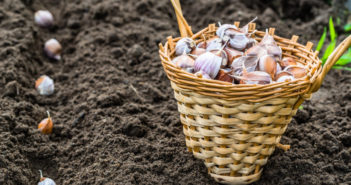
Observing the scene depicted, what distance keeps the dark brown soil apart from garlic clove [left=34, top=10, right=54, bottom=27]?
51 mm

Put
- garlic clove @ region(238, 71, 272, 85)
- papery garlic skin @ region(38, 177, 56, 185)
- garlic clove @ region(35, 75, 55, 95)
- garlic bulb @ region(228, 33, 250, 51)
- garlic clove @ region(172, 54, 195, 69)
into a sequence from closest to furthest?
garlic clove @ region(238, 71, 272, 85) < garlic clove @ region(172, 54, 195, 69) < garlic bulb @ region(228, 33, 250, 51) < papery garlic skin @ region(38, 177, 56, 185) < garlic clove @ region(35, 75, 55, 95)

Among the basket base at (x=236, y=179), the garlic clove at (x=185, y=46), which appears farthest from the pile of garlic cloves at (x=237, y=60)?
the basket base at (x=236, y=179)

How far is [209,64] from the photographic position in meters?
1.53

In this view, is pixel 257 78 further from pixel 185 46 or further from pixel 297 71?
pixel 185 46

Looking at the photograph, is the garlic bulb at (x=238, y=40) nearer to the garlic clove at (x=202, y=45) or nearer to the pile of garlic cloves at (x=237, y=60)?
the pile of garlic cloves at (x=237, y=60)

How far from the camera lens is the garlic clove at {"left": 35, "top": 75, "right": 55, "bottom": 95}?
2.50 meters

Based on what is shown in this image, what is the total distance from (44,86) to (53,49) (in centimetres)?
49

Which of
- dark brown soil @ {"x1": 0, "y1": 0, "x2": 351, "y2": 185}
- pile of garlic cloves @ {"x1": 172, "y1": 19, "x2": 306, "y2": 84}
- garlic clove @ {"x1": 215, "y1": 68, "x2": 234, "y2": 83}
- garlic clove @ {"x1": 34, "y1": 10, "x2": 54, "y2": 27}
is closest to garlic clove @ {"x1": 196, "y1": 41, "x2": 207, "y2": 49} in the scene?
pile of garlic cloves @ {"x1": 172, "y1": 19, "x2": 306, "y2": 84}

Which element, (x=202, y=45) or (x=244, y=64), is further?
(x=202, y=45)

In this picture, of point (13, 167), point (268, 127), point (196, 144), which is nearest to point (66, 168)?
point (13, 167)

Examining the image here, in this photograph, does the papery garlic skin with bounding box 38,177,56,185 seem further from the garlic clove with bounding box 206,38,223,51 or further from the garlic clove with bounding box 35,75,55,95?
the garlic clove with bounding box 206,38,223,51

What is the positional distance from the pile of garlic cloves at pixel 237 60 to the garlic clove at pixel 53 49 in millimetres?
1455

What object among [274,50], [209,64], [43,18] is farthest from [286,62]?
[43,18]

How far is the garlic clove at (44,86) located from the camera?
8.19 feet
